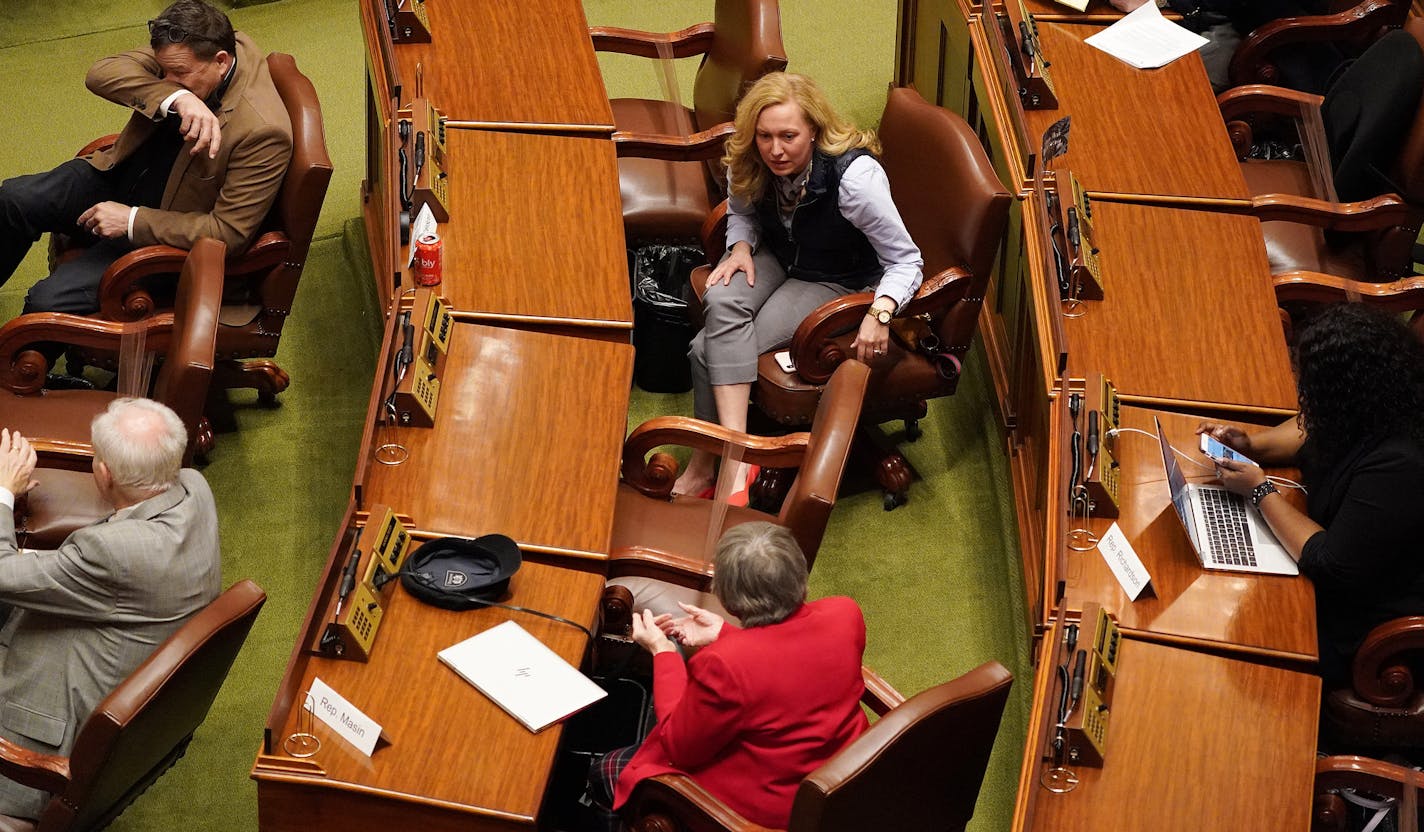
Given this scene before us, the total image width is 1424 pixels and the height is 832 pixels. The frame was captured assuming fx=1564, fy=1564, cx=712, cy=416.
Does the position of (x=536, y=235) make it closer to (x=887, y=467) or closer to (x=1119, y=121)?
(x=887, y=467)

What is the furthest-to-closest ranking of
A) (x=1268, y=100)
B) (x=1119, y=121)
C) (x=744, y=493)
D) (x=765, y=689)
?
(x=1268, y=100), (x=1119, y=121), (x=744, y=493), (x=765, y=689)

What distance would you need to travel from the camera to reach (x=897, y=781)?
93.9 inches

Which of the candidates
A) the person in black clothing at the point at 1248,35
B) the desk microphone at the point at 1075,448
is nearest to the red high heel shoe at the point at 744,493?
the desk microphone at the point at 1075,448

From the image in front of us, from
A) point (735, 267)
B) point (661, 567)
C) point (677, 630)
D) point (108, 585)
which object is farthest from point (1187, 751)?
point (108, 585)

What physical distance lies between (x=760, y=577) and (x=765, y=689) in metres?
0.18

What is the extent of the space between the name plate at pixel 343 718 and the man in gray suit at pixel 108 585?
1.50 feet

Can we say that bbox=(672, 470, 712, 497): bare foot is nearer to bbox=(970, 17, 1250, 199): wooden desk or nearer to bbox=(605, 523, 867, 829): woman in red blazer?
bbox=(970, 17, 1250, 199): wooden desk

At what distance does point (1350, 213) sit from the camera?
3.99 metres

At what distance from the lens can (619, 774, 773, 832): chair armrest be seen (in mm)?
2547

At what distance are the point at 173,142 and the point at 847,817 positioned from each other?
2726 millimetres

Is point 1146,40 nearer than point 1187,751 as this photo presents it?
No

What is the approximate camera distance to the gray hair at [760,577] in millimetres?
2527

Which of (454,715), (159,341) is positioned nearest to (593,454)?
(454,715)

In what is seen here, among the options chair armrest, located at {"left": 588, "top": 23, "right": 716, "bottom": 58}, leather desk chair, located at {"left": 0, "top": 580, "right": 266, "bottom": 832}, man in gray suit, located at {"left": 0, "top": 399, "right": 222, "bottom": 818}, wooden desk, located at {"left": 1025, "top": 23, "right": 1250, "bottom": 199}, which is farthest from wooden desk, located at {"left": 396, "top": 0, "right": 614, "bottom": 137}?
leather desk chair, located at {"left": 0, "top": 580, "right": 266, "bottom": 832}
